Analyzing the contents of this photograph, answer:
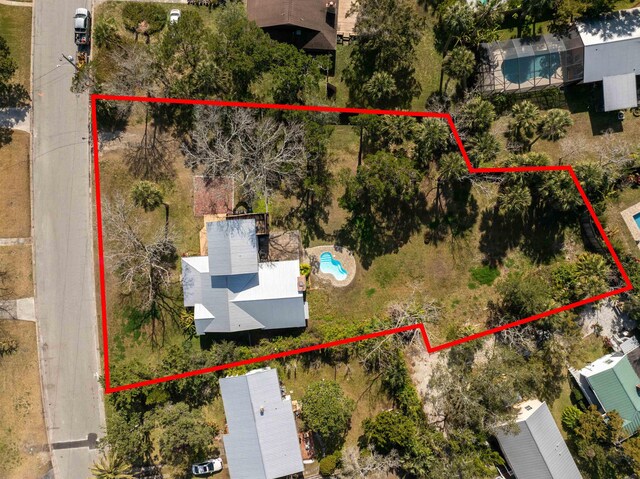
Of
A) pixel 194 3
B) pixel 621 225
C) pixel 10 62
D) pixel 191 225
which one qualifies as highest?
pixel 194 3

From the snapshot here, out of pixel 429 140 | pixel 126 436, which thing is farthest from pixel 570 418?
pixel 126 436

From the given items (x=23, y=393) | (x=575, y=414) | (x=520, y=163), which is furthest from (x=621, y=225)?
(x=23, y=393)

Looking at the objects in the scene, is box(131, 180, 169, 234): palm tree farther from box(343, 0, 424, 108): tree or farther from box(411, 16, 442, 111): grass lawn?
box(411, 16, 442, 111): grass lawn

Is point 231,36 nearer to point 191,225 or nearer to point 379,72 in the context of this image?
point 379,72

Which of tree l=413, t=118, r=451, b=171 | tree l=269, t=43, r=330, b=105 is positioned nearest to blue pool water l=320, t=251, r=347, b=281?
tree l=413, t=118, r=451, b=171

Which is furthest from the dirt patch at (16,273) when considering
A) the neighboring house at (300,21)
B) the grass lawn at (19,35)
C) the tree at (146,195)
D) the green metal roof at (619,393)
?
the green metal roof at (619,393)

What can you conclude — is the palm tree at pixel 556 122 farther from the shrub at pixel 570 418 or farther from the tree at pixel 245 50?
the shrub at pixel 570 418
